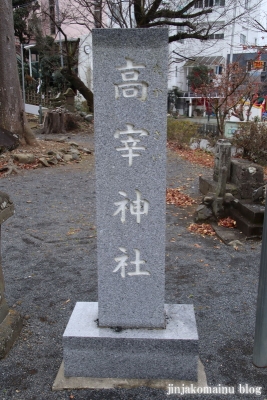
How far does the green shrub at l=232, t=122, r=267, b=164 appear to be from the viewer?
9.20 m

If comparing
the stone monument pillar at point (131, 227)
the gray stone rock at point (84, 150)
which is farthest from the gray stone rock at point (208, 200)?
the gray stone rock at point (84, 150)

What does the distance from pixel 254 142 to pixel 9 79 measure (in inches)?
266

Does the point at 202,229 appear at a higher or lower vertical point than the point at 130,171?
lower

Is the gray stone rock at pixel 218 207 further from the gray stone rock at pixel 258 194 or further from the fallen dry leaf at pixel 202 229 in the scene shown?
the gray stone rock at pixel 258 194

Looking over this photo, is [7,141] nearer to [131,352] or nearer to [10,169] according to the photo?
[131,352]

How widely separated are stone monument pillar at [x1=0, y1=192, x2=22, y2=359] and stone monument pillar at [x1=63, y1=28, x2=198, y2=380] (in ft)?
2.05

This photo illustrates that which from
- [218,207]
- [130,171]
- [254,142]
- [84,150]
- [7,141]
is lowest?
[218,207]

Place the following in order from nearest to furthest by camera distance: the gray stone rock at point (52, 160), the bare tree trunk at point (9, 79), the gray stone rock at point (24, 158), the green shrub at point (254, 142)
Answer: the green shrub at point (254, 142) < the bare tree trunk at point (9, 79) < the gray stone rock at point (24, 158) < the gray stone rock at point (52, 160)

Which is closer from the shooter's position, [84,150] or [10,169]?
[10,169]

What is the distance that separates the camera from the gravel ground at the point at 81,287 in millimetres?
2852

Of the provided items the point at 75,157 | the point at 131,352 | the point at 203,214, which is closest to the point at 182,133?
the point at 75,157

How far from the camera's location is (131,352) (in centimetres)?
273

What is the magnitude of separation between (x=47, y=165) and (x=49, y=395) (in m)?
7.98

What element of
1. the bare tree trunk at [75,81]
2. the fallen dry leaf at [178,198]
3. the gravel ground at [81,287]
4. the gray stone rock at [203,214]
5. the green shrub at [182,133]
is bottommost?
the gravel ground at [81,287]
